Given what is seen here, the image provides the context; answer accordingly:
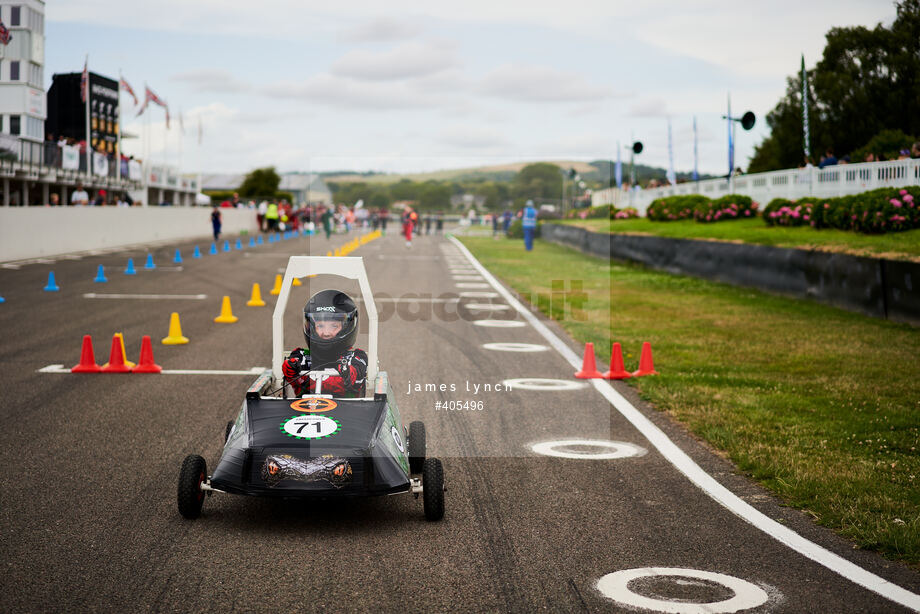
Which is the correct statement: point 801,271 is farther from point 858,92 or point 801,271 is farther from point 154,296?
point 858,92

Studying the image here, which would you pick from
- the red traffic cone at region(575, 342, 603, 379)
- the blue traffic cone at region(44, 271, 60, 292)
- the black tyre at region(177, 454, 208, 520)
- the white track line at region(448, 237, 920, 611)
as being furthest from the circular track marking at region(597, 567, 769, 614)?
the blue traffic cone at region(44, 271, 60, 292)

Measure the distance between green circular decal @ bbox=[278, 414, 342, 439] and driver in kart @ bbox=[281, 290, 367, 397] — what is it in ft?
2.29

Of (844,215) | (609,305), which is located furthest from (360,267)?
(844,215)

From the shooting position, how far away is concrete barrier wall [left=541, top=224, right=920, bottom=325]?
14.6 m

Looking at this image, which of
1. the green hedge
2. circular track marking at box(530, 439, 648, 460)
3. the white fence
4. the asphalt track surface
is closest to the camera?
the asphalt track surface

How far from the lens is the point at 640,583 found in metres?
4.73

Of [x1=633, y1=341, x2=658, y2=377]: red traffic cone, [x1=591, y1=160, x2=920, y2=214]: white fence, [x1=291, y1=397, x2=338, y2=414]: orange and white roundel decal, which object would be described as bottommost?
[x1=633, y1=341, x2=658, y2=377]: red traffic cone

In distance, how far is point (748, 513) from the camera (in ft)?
19.5

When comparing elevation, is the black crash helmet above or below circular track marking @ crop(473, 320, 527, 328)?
above

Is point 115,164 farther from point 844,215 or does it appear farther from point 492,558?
point 492,558

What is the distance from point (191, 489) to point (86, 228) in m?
35.0

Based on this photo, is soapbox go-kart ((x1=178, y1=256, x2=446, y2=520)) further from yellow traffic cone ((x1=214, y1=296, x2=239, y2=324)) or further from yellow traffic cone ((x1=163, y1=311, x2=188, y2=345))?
yellow traffic cone ((x1=214, y1=296, x2=239, y2=324))

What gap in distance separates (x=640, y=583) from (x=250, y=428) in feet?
7.64

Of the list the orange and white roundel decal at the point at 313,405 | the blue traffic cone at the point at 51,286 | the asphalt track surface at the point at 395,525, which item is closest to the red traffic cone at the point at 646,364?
the asphalt track surface at the point at 395,525
